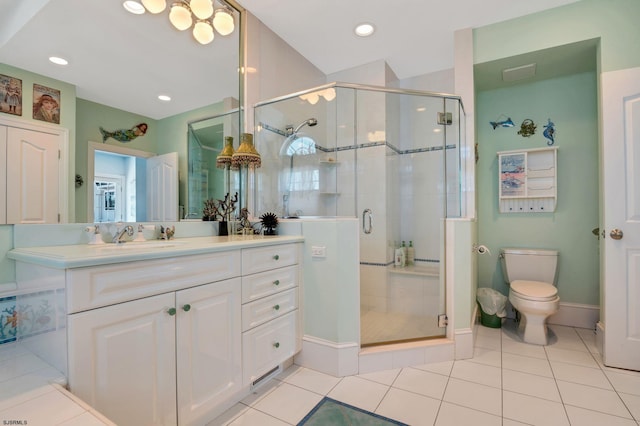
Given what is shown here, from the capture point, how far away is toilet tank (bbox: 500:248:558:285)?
273 centimetres

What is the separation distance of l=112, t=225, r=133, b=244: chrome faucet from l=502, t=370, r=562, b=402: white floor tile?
2377 millimetres

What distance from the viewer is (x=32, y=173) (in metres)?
1.26

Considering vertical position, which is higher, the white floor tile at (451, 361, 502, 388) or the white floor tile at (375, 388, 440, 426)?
the white floor tile at (375, 388, 440, 426)

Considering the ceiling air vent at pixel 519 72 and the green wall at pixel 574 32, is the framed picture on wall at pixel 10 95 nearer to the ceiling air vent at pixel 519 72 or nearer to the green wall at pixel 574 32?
the green wall at pixel 574 32

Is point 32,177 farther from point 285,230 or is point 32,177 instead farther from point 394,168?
point 394,168

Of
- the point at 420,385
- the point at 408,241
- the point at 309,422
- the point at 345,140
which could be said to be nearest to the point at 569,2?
the point at 345,140

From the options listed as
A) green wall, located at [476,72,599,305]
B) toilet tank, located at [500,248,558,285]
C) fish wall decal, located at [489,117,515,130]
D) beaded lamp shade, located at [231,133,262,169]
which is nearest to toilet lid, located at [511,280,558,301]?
toilet tank, located at [500,248,558,285]

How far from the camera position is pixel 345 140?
2646mm

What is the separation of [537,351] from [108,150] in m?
3.22

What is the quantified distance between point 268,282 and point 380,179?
1.57 metres

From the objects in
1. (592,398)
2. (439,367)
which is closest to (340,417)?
(439,367)

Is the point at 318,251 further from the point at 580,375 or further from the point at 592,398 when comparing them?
the point at 580,375

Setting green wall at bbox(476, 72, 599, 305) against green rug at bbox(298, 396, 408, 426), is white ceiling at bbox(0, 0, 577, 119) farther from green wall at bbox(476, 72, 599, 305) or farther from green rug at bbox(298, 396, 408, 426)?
green rug at bbox(298, 396, 408, 426)

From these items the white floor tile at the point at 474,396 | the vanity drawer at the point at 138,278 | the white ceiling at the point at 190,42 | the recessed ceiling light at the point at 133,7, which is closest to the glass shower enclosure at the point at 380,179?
the white floor tile at the point at 474,396
